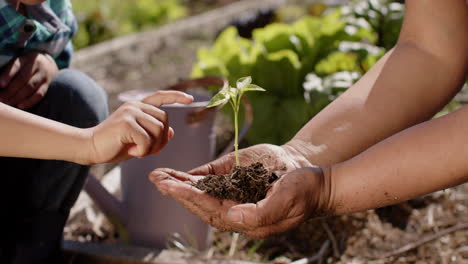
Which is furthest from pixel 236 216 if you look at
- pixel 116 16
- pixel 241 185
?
pixel 116 16

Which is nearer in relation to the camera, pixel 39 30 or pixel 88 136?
pixel 88 136

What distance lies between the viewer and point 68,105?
6.07 feet

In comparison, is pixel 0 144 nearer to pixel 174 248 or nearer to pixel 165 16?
pixel 174 248

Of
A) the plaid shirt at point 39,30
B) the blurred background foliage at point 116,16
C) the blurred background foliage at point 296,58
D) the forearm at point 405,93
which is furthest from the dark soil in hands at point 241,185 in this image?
the blurred background foliage at point 116,16

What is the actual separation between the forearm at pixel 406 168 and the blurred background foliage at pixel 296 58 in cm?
116

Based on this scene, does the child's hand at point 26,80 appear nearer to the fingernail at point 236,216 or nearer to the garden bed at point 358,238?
the garden bed at point 358,238

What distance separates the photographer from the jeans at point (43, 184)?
1851mm

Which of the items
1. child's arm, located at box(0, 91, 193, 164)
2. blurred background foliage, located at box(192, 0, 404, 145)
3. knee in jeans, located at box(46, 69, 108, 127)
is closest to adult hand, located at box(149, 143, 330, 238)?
child's arm, located at box(0, 91, 193, 164)

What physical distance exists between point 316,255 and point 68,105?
1.00 m

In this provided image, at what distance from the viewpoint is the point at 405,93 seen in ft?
5.77

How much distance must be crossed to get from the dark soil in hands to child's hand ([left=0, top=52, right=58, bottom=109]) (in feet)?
2.07

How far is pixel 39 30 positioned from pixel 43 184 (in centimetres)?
48

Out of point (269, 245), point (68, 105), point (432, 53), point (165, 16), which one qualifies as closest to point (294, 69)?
point (269, 245)

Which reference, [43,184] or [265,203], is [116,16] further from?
[265,203]
